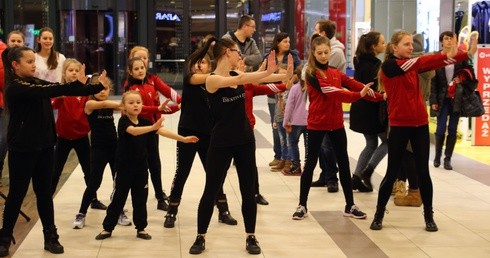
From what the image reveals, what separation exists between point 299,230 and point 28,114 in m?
2.19

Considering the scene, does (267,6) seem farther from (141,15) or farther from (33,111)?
(33,111)

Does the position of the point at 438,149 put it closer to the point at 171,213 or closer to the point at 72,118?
the point at 171,213

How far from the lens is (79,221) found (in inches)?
245

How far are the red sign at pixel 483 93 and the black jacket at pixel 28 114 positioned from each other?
714 centimetres

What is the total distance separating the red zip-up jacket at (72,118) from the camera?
6531 mm

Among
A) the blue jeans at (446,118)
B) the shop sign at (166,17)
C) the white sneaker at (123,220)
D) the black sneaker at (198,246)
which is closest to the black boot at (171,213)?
the white sneaker at (123,220)

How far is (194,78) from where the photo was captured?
18.8 ft

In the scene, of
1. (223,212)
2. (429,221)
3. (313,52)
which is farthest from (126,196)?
(429,221)

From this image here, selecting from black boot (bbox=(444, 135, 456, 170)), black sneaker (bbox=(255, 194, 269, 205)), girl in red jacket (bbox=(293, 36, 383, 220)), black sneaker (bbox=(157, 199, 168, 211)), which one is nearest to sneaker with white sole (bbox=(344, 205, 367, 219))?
girl in red jacket (bbox=(293, 36, 383, 220))

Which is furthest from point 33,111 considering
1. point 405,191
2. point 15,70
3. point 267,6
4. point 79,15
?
point 267,6

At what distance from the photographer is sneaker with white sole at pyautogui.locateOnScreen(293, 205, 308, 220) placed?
21.3 feet

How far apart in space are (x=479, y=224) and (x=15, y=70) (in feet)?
12.0

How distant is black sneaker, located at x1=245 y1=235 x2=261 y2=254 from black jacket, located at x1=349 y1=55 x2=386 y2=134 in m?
2.25

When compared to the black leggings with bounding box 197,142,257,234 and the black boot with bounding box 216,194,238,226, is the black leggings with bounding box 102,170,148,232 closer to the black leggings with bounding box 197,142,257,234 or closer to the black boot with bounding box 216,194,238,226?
the black leggings with bounding box 197,142,257,234
